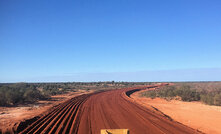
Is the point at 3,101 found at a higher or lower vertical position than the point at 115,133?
lower

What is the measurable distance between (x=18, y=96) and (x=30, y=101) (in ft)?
7.60

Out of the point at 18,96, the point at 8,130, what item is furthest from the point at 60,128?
the point at 18,96

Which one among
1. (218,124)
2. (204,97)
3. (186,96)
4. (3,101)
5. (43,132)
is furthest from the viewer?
(186,96)

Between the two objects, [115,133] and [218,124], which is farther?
[218,124]

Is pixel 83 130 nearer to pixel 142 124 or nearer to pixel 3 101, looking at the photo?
pixel 142 124

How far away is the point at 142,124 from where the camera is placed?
11.1 meters

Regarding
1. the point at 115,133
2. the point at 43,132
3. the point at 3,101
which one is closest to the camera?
the point at 115,133

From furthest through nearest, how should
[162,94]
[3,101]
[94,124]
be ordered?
1. [162,94]
2. [3,101]
3. [94,124]

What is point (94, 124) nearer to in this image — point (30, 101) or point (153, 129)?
point (153, 129)

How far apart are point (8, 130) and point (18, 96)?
1638 centimetres

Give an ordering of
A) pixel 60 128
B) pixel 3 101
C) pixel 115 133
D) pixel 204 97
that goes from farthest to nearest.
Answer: pixel 204 97 < pixel 3 101 < pixel 60 128 < pixel 115 133

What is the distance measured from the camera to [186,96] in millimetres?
26188

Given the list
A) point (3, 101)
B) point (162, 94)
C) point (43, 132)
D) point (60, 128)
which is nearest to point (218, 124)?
point (60, 128)

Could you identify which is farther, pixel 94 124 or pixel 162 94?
pixel 162 94
